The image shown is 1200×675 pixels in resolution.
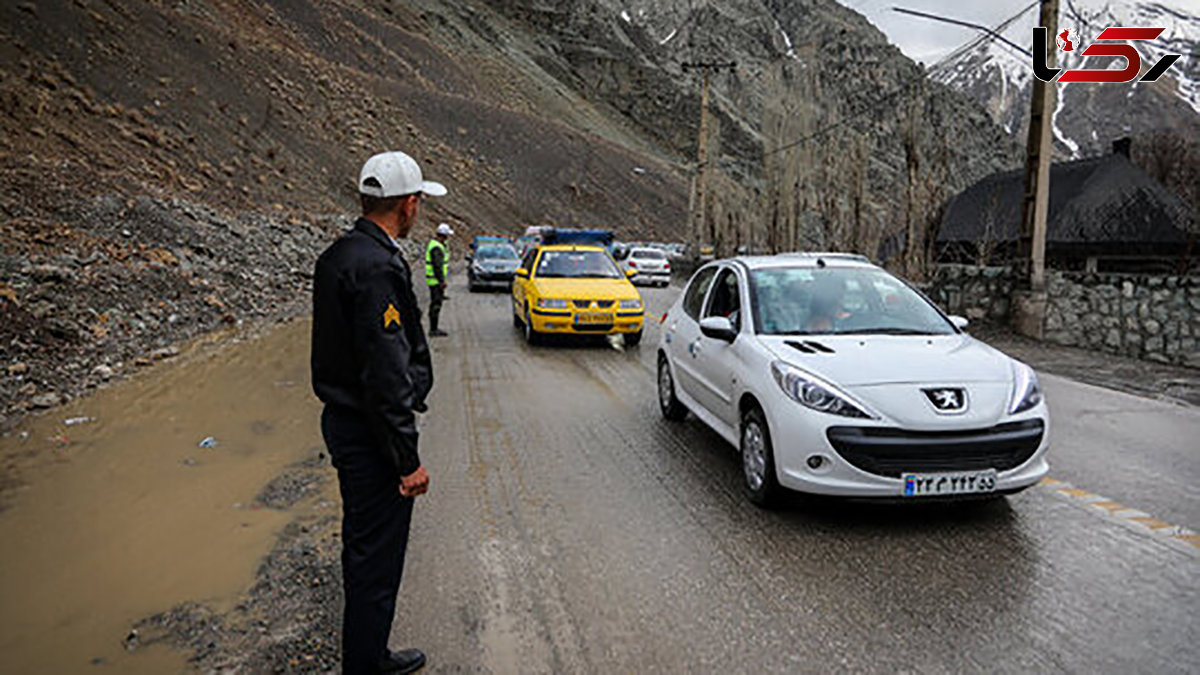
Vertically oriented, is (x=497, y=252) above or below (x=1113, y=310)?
above

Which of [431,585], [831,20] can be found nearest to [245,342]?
[431,585]

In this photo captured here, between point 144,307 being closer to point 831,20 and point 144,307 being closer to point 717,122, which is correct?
point 717,122

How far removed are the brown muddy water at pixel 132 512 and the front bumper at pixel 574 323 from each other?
14.5 ft

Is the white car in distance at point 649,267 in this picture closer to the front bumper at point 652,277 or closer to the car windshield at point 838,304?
the front bumper at point 652,277

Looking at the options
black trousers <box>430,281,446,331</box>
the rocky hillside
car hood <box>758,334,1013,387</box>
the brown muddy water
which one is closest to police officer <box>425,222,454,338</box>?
black trousers <box>430,281,446,331</box>

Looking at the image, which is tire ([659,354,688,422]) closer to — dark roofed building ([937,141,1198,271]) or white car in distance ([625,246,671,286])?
dark roofed building ([937,141,1198,271])

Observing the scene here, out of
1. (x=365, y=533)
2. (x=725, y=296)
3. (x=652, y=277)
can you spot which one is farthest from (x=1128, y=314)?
(x=652, y=277)

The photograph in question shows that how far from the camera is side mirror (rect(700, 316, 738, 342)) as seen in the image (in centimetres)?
625

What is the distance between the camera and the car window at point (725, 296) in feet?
22.7

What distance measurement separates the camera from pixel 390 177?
324cm

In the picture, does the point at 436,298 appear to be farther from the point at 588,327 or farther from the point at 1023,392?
the point at 1023,392

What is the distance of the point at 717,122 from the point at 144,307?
9851cm

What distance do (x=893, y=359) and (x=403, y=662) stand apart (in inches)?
136

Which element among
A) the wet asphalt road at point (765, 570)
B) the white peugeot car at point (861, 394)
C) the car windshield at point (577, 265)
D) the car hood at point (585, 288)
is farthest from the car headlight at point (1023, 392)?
the car windshield at point (577, 265)
